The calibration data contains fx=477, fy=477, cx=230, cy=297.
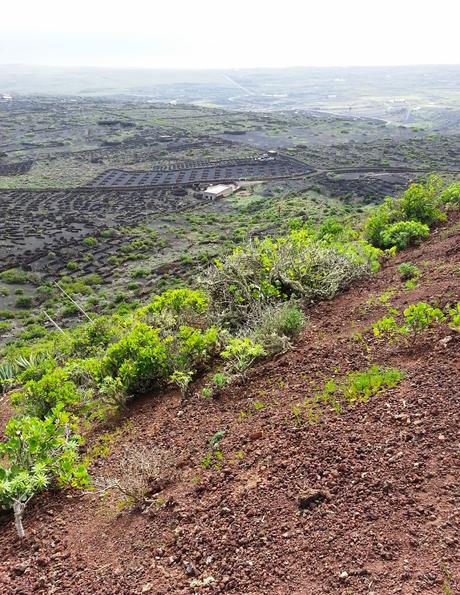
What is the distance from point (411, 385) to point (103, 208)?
48.4 m

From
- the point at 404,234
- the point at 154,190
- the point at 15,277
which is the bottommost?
the point at 15,277

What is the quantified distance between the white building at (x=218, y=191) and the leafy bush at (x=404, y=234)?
40606mm

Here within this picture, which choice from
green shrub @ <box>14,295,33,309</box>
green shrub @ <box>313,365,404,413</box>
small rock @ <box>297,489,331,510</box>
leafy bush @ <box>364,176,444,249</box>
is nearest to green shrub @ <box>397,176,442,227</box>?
leafy bush @ <box>364,176,444,249</box>

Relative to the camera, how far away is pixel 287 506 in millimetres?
4188

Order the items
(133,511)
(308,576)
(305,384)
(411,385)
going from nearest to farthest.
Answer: (308,576) → (133,511) → (411,385) → (305,384)

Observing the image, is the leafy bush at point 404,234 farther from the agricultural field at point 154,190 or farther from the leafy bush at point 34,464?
the agricultural field at point 154,190

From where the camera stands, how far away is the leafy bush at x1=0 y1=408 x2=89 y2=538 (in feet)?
16.5

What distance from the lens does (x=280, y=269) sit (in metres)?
9.28

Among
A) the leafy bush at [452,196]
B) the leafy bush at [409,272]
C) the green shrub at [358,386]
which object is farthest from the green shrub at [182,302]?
the leafy bush at [452,196]

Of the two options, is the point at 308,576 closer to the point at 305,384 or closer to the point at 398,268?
the point at 305,384

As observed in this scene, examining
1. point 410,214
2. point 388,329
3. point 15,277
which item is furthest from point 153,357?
point 15,277

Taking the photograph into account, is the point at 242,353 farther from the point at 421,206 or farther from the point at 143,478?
the point at 421,206

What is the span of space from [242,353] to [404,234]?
766cm

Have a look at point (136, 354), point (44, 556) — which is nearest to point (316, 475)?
point (44, 556)
